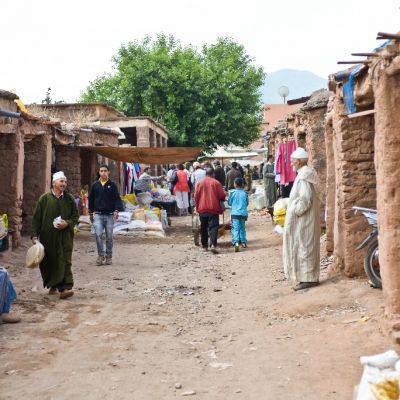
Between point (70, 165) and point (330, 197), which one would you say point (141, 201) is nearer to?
point (70, 165)

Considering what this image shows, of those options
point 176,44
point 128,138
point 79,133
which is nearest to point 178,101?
point 128,138

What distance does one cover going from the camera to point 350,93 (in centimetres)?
773

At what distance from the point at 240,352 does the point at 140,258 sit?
258 inches

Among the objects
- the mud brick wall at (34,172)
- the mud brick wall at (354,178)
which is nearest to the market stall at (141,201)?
the mud brick wall at (34,172)

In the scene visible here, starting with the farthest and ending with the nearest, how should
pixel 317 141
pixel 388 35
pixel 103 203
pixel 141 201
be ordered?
pixel 141 201 < pixel 317 141 < pixel 103 203 < pixel 388 35

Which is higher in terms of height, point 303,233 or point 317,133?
point 317,133

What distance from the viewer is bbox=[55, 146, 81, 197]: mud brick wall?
16.5 metres

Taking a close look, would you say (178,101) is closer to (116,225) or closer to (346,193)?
(116,225)

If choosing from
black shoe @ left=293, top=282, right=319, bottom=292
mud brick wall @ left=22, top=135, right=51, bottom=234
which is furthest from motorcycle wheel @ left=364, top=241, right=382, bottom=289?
mud brick wall @ left=22, top=135, right=51, bottom=234

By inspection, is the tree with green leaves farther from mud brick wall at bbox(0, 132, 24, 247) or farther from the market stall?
mud brick wall at bbox(0, 132, 24, 247)

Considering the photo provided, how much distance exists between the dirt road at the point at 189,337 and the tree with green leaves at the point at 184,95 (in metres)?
21.8

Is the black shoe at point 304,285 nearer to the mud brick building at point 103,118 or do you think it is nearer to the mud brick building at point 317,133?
the mud brick building at point 317,133

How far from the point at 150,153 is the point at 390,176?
413 inches

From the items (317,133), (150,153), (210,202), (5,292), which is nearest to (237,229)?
(210,202)
